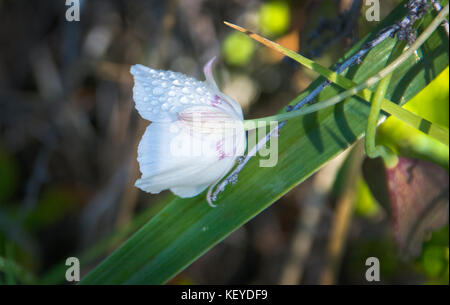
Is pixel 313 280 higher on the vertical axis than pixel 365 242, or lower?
lower

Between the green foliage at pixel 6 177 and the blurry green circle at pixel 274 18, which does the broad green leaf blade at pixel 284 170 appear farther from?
the green foliage at pixel 6 177

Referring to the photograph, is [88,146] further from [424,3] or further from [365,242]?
[424,3]

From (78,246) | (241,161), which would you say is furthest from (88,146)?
(241,161)

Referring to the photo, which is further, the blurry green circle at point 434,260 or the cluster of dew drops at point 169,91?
the blurry green circle at point 434,260

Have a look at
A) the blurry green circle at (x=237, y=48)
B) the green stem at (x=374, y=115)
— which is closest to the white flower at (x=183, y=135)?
the green stem at (x=374, y=115)

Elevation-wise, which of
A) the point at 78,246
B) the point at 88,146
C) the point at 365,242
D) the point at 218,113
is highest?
the point at 218,113

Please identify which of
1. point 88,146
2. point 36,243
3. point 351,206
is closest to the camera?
point 351,206

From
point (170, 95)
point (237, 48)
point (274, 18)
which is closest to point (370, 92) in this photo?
point (170, 95)
